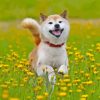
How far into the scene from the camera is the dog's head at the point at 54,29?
7.50 meters

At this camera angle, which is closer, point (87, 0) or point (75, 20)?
point (75, 20)

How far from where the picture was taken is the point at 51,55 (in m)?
7.65

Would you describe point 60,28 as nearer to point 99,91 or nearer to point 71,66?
point 71,66

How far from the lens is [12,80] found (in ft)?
20.9

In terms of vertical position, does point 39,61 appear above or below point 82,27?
below

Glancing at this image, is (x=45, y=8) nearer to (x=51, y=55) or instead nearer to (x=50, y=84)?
(x=51, y=55)

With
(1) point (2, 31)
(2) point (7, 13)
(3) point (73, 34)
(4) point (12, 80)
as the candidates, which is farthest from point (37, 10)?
(4) point (12, 80)

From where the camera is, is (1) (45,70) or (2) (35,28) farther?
(2) (35,28)

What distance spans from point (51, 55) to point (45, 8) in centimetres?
1469

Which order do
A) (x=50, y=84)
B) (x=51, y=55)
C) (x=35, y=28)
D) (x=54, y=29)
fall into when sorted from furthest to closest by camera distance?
(x=35, y=28) → (x=51, y=55) → (x=54, y=29) → (x=50, y=84)

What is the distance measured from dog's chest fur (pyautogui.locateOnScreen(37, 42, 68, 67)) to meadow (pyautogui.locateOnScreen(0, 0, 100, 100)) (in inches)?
7.2

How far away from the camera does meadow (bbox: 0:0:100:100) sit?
615cm

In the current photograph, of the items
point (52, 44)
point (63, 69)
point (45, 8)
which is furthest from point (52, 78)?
point (45, 8)

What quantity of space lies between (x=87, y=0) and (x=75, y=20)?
7.94 feet
